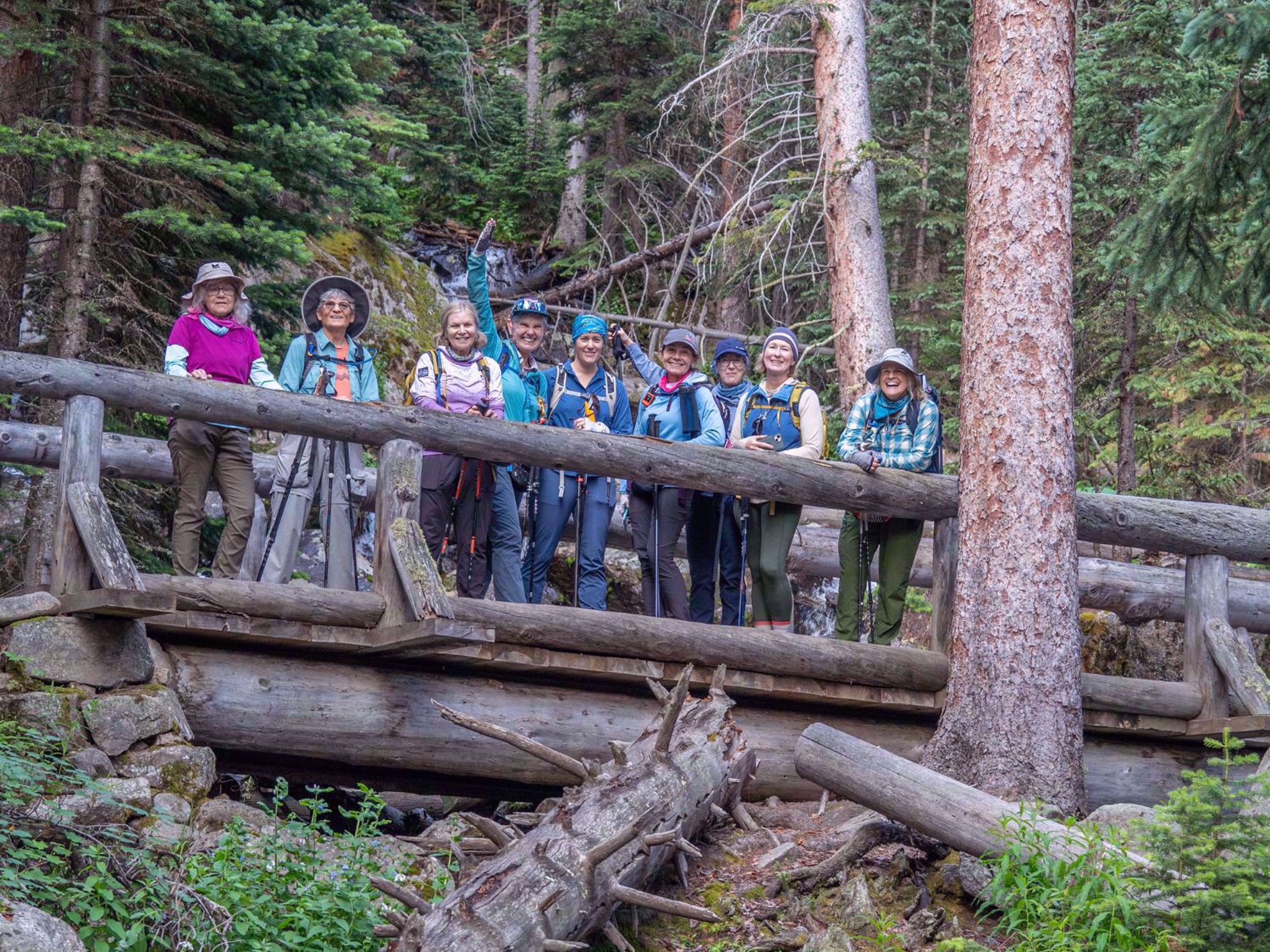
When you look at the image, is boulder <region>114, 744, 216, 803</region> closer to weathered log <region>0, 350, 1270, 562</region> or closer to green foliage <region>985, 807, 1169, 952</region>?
weathered log <region>0, 350, 1270, 562</region>

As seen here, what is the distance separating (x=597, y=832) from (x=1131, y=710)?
14.7 feet

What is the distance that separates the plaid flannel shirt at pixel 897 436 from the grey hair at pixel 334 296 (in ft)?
11.6

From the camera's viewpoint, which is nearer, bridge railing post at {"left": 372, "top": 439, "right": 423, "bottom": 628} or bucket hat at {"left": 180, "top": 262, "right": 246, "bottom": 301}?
bridge railing post at {"left": 372, "top": 439, "right": 423, "bottom": 628}

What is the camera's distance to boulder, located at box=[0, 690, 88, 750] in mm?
6105

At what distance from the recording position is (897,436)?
29.0ft

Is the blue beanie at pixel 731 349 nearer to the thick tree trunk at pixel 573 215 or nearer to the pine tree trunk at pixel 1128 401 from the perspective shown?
the pine tree trunk at pixel 1128 401

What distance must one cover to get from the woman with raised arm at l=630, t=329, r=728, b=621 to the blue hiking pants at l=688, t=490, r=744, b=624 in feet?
0.55

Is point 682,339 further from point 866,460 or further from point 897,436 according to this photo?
point 897,436

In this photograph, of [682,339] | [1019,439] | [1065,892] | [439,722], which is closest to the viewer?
[1065,892]

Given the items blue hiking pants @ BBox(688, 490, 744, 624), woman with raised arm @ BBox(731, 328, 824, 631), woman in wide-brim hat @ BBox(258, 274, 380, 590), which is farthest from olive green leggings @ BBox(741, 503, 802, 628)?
woman in wide-brim hat @ BBox(258, 274, 380, 590)

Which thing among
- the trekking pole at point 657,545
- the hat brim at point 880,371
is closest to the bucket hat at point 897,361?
the hat brim at point 880,371

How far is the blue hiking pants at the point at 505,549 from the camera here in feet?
26.8

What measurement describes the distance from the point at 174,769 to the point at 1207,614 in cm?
684

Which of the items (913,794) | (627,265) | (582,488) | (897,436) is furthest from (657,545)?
(627,265)
